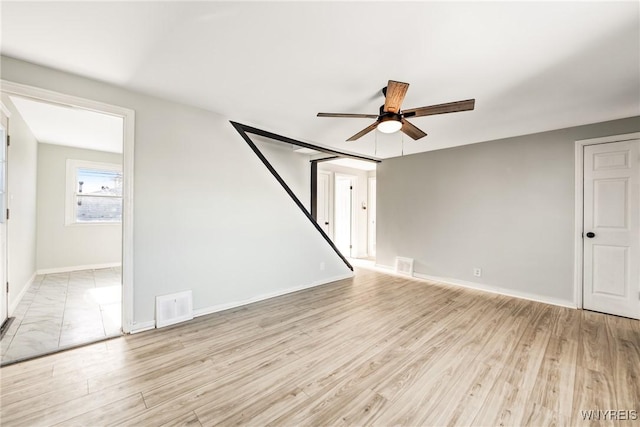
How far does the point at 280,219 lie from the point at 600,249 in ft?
13.6

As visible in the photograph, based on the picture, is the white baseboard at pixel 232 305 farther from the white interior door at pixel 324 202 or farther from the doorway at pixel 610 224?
the doorway at pixel 610 224

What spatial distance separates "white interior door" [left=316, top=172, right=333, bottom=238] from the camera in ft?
19.7

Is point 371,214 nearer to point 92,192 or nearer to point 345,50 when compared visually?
point 345,50

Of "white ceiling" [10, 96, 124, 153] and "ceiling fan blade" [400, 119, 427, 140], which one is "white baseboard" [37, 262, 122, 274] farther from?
"ceiling fan blade" [400, 119, 427, 140]

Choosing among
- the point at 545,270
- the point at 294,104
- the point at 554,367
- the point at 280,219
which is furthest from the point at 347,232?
the point at 554,367

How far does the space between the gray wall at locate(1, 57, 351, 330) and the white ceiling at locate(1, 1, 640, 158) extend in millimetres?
189

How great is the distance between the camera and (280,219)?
3783 mm

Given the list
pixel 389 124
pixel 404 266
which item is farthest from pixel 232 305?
pixel 404 266

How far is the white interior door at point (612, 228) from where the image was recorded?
119 inches

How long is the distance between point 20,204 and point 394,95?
4.84 metres

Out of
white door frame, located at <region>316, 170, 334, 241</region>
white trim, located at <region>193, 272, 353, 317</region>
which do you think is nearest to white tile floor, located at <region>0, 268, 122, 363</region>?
white trim, located at <region>193, 272, 353, 317</region>

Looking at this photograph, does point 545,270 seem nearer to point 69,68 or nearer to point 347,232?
point 347,232

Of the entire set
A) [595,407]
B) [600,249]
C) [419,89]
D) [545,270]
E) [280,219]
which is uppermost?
[419,89]

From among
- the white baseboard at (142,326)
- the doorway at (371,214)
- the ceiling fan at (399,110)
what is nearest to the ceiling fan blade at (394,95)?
the ceiling fan at (399,110)
